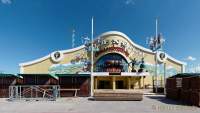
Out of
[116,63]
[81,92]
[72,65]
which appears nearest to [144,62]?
[116,63]

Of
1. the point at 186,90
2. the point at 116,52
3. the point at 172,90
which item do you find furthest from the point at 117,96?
the point at 116,52

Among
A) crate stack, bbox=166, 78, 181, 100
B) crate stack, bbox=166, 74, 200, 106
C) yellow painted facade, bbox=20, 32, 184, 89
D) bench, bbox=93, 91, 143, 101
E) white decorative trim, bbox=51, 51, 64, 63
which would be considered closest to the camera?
crate stack, bbox=166, 74, 200, 106

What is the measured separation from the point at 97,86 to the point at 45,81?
22.8m

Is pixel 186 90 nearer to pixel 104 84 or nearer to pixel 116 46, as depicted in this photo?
pixel 104 84

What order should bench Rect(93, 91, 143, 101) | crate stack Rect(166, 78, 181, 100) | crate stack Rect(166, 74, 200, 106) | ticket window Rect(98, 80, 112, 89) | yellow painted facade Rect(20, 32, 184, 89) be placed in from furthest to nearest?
yellow painted facade Rect(20, 32, 184, 89), ticket window Rect(98, 80, 112, 89), crate stack Rect(166, 78, 181, 100), bench Rect(93, 91, 143, 101), crate stack Rect(166, 74, 200, 106)

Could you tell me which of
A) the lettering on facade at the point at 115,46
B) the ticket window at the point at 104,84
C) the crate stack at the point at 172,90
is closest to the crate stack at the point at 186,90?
the crate stack at the point at 172,90

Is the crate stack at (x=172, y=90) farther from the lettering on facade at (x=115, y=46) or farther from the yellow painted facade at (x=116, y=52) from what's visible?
the lettering on facade at (x=115, y=46)

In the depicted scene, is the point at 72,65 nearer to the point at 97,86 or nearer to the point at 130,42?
the point at 97,86

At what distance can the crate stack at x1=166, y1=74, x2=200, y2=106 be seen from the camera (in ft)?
64.2

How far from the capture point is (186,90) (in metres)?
22.4

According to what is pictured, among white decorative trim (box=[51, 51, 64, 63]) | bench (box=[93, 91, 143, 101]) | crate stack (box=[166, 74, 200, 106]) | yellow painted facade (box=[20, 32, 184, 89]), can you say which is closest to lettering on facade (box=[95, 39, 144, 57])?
yellow painted facade (box=[20, 32, 184, 89])

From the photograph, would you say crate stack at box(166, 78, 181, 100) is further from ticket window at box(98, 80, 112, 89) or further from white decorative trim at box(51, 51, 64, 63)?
white decorative trim at box(51, 51, 64, 63)

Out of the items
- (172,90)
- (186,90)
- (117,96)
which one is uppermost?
(186,90)

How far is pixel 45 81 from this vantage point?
95.9 feet
